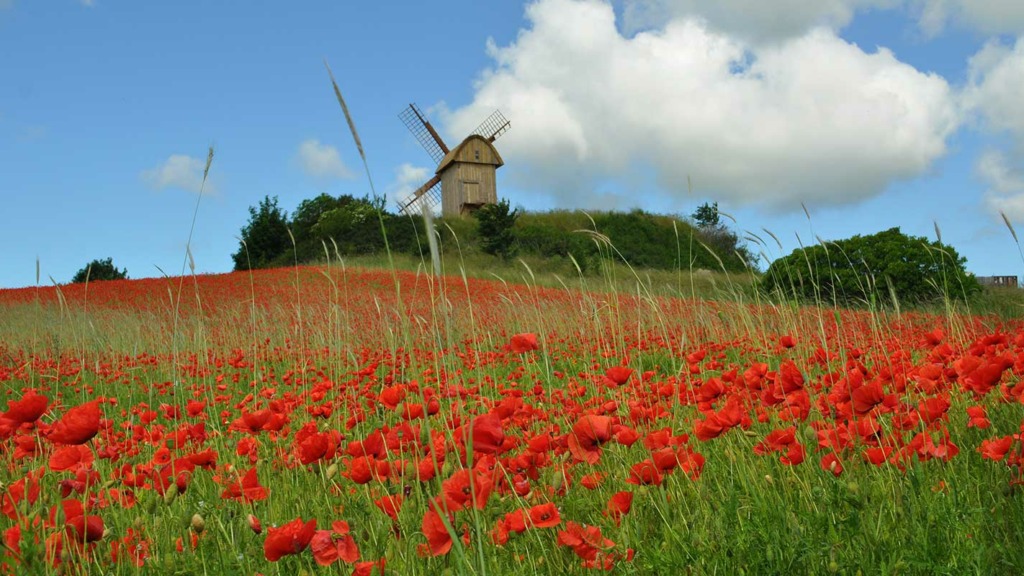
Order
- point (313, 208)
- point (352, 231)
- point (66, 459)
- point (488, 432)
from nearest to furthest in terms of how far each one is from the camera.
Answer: point (488, 432) → point (66, 459) → point (352, 231) → point (313, 208)

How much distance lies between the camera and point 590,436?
5.67 feet

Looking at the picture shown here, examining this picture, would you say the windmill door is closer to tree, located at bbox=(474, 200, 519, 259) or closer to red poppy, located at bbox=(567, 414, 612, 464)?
tree, located at bbox=(474, 200, 519, 259)

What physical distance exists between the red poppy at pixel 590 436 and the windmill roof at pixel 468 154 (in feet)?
108

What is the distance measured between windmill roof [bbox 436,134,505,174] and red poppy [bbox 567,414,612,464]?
32938 mm

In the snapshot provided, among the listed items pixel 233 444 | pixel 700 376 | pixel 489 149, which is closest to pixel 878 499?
pixel 700 376

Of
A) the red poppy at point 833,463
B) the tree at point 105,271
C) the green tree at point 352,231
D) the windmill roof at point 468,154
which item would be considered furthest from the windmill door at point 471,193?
the red poppy at point 833,463

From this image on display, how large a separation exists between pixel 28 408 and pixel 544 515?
1.30m

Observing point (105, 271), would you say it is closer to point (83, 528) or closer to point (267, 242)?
point (267, 242)

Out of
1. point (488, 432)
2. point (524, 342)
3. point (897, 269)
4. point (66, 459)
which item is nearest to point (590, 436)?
point (488, 432)

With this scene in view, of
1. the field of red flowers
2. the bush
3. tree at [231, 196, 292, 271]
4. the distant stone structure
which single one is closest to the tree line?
tree at [231, 196, 292, 271]

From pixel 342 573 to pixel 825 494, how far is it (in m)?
1.36

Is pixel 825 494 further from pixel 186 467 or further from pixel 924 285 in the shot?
pixel 924 285

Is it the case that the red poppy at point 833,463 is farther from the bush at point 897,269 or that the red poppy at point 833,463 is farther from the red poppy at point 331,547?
the bush at point 897,269

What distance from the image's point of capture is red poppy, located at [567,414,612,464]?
1693 millimetres
